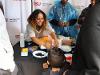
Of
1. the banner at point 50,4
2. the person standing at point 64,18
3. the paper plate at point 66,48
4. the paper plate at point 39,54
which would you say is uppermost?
the banner at point 50,4

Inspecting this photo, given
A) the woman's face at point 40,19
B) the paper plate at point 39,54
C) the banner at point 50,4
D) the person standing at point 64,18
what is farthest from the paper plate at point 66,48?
the banner at point 50,4

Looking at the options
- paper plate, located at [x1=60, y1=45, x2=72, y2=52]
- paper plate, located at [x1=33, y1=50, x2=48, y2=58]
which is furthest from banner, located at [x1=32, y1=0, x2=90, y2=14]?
paper plate, located at [x1=33, y1=50, x2=48, y2=58]

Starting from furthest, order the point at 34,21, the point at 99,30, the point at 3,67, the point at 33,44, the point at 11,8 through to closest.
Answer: the point at 11,8 → the point at 34,21 → the point at 33,44 → the point at 3,67 → the point at 99,30

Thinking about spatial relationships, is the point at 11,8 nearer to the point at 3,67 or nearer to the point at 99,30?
the point at 3,67

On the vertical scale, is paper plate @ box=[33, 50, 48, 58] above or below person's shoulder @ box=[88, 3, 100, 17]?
below

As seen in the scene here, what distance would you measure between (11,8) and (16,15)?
0.15 meters

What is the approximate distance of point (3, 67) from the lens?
206 centimetres

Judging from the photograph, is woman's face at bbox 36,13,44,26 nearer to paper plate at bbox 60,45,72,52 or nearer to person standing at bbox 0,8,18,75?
paper plate at bbox 60,45,72,52

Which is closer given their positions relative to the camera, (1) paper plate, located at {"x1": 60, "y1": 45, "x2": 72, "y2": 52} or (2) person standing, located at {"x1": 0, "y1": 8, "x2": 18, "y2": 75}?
(2) person standing, located at {"x1": 0, "y1": 8, "x2": 18, "y2": 75}

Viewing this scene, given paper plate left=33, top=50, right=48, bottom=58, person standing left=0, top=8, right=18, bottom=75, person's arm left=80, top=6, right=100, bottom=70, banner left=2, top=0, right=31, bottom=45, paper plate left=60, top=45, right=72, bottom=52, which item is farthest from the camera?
banner left=2, top=0, right=31, bottom=45

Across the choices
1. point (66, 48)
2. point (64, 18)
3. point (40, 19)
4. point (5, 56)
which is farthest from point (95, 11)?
point (64, 18)

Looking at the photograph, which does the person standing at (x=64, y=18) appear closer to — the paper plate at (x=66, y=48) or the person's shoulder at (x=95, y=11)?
the paper plate at (x=66, y=48)

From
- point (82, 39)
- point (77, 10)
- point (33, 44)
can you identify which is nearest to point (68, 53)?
point (33, 44)

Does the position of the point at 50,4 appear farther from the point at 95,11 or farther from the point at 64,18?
the point at 95,11
